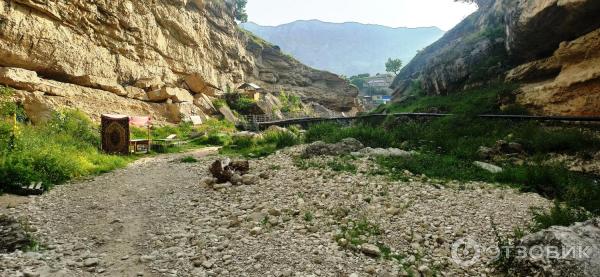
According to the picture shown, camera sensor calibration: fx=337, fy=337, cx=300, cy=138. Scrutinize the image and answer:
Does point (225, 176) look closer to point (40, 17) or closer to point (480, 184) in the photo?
point (480, 184)

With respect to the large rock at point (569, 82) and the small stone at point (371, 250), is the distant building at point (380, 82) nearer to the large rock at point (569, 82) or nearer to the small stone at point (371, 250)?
the large rock at point (569, 82)

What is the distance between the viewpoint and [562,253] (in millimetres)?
4867

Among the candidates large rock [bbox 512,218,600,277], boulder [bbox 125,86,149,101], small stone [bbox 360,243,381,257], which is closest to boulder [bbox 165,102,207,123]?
boulder [bbox 125,86,149,101]

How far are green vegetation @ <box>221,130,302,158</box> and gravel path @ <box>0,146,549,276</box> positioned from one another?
214 inches

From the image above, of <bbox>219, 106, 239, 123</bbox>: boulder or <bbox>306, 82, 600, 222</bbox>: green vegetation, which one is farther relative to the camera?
<bbox>219, 106, 239, 123</bbox>: boulder

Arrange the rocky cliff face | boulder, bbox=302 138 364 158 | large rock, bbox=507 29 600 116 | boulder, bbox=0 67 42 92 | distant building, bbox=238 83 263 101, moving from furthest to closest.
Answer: distant building, bbox=238 83 263 101, the rocky cliff face, boulder, bbox=0 67 42 92, boulder, bbox=302 138 364 158, large rock, bbox=507 29 600 116

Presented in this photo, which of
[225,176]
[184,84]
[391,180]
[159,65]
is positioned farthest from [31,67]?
[391,180]

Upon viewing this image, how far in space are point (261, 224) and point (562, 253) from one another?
17.3 feet

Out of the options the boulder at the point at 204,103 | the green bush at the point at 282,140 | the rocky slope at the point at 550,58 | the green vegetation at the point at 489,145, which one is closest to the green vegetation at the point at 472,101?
the green vegetation at the point at 489,145

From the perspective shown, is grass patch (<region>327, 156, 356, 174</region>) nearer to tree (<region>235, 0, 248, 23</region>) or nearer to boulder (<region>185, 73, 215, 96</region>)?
boulder (<region>185, 73, 215, 96</region>)

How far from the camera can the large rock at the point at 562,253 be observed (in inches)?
183

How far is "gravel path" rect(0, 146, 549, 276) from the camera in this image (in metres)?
5.66

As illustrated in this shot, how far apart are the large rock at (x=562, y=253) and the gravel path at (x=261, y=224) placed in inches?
26.9

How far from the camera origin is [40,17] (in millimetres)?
22406
